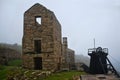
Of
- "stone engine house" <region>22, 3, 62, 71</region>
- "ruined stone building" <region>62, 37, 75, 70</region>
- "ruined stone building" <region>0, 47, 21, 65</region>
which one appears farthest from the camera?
"ruined stone building" <region>62, 37, 75, 70</region>

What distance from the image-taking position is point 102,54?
36.0 metres

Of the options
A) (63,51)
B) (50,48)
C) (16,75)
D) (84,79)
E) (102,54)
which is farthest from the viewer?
(63,51)

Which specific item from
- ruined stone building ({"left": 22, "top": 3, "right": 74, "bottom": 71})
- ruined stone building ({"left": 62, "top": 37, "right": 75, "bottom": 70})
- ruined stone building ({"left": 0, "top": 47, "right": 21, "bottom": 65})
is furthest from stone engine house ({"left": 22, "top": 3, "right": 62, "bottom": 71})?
ruined stone building ({"left": 62, "top": 37, "right": 75, "bottom": 70})

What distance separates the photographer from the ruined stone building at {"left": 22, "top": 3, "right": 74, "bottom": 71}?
32812 mm

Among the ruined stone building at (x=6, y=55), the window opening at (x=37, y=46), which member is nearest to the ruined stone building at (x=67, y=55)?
the window opening at (x=37, y=46)

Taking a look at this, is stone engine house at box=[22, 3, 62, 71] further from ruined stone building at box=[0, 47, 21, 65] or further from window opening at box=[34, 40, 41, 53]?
ruined stone building at box=[0, 47, 21, 65]

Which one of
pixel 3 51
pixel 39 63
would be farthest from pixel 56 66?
pixel 3 51

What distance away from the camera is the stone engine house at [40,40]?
3281 centimetres

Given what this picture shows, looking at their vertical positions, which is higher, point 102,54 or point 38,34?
point 38,34

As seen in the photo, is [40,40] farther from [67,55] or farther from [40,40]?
[67,55]

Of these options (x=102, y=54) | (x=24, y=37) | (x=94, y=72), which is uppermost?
(x=24, y=37)

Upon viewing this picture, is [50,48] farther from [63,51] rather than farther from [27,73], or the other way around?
[63,51]

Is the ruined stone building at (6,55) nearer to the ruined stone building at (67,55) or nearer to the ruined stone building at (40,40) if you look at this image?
the ruined stone building at (40,40)

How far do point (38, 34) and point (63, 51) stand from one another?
9327 mm
